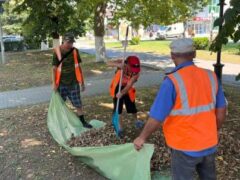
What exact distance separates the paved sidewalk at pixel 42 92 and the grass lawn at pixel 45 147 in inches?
46.5

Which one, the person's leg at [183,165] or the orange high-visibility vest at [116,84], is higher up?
the orange high-visibility vest at [116,84]

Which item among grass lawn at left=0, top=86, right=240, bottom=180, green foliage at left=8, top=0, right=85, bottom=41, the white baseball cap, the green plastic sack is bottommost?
grass lawn at left=0, top=86, right=240, bottom=180

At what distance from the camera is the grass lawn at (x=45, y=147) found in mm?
5129

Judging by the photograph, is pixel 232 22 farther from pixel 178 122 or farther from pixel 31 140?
pixel 31 140

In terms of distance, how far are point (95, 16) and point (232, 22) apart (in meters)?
12.5

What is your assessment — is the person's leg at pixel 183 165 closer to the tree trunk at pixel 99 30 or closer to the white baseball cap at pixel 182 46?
the white baseball cap at pixel 182 46

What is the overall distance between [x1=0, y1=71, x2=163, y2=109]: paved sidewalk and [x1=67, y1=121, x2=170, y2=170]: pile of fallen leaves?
423cm

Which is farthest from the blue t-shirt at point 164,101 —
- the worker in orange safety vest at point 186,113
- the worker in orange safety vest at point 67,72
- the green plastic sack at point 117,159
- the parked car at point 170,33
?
the parked car at point 170,33

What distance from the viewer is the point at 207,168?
336 centimetres

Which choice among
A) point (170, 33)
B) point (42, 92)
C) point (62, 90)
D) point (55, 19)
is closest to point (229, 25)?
Answer: point (62, 90)

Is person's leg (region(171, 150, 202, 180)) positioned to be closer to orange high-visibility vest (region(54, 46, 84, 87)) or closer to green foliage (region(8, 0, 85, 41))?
orange high-visibility vest (region(54, 46, 84, 87))

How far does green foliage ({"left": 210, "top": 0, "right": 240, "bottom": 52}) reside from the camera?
4.80m

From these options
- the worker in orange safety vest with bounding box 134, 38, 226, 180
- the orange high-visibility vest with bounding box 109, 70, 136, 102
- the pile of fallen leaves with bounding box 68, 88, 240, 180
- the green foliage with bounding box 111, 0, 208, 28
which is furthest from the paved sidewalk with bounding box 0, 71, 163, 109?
the worker in orange safety vest with bounding box 134, 38, 226, 180

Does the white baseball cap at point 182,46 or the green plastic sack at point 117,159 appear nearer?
the white baseball cap at point 182,46
